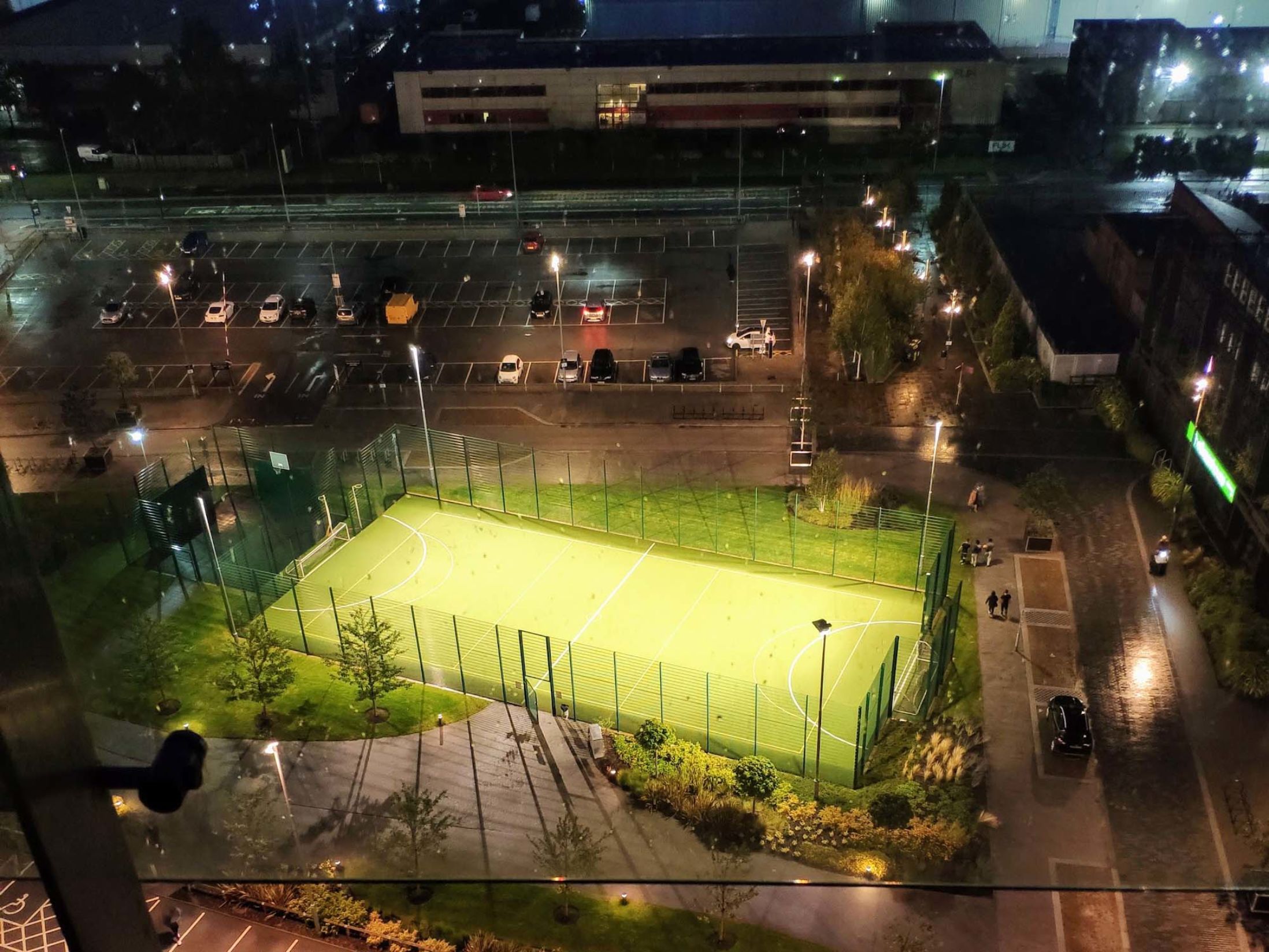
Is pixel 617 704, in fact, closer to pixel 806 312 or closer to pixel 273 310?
pixel 806 312

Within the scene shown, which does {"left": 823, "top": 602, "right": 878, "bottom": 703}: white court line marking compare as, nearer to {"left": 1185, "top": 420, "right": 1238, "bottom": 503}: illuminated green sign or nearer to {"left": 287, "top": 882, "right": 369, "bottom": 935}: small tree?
{"left": 1185, "top": 420, "right": 1238, "bottom": 503}: illuminated green sign

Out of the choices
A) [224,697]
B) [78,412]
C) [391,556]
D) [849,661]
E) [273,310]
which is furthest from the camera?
[273,310]

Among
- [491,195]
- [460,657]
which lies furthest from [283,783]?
[491,195]

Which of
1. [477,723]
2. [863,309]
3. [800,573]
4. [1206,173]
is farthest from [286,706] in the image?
[1206,173]

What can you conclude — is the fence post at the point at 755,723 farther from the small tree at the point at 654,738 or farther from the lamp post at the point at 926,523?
the lamp post at the point at 926,523

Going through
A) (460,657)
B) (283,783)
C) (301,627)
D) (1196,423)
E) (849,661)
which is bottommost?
(849,661)

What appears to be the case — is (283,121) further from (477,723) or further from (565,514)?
(477,723)
